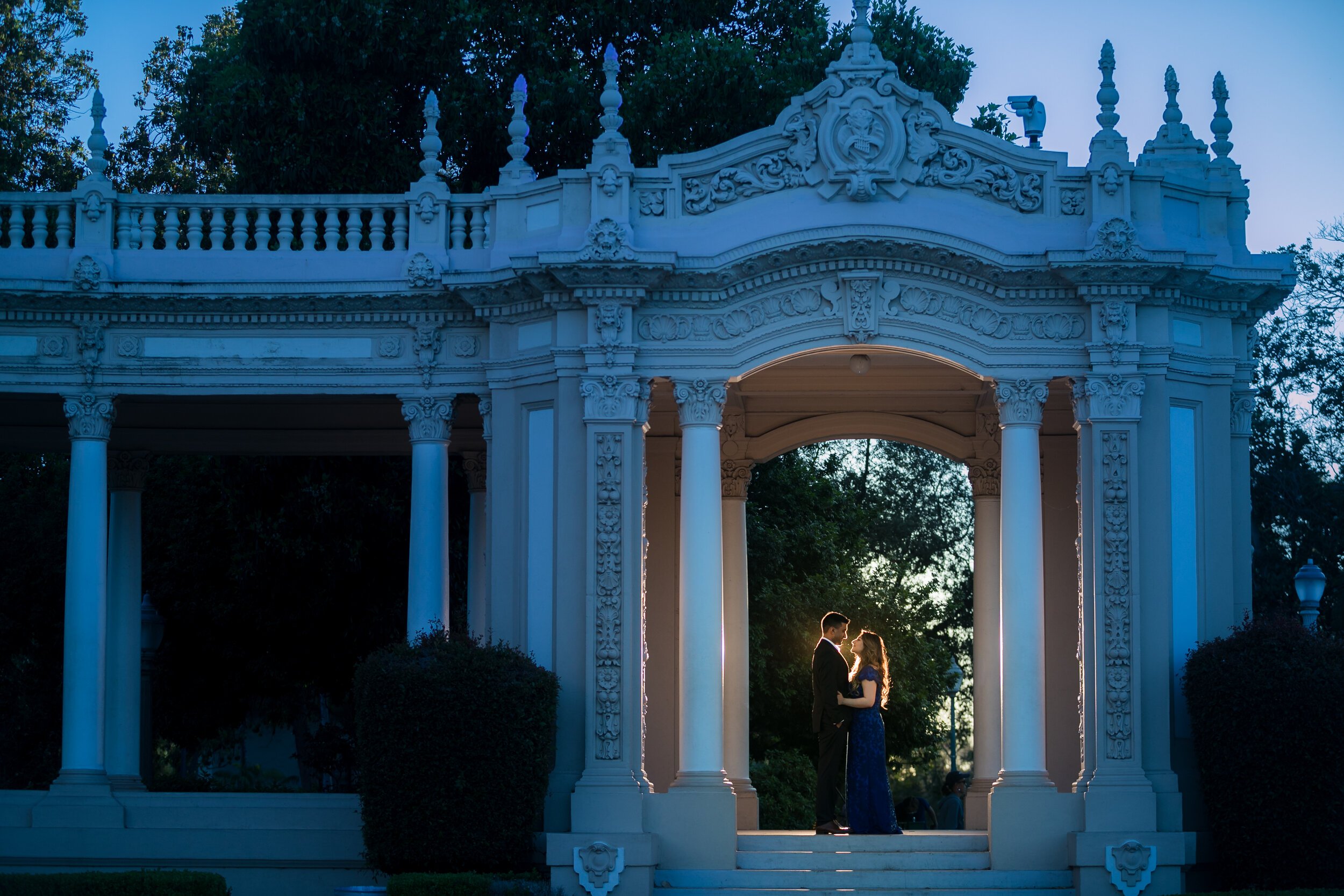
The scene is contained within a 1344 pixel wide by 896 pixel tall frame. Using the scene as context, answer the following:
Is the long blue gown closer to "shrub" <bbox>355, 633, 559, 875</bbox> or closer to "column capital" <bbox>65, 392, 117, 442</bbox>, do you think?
"shrub" <bbox>355, 633, 559, 875</bbox>

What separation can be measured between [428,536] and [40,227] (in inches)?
224

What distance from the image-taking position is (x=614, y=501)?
742 inches

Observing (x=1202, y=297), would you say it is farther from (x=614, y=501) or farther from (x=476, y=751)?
(x=476, y=751)

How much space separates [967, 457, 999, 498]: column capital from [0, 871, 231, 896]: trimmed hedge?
416 inches

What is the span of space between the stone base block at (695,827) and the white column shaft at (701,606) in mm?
318

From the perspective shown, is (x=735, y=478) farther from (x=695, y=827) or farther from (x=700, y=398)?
(x=695, y=827)

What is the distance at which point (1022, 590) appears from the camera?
61.2ft

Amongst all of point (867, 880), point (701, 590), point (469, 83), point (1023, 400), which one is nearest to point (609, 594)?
point (701, 590)

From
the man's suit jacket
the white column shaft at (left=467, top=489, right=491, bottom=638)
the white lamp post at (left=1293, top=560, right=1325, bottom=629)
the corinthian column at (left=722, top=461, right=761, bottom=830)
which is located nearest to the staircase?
the man's suit jacket

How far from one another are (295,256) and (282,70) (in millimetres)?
10399

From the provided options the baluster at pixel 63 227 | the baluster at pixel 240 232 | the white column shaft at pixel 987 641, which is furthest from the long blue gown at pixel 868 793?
the baluster at pixel 63 227

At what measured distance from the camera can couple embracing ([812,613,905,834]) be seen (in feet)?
62.0

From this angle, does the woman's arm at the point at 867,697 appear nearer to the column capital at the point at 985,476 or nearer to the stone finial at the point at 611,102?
the column capital at the point at 985,476

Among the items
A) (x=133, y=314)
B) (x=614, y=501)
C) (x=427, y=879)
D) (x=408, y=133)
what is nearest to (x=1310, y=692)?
(x=614, y=501)
